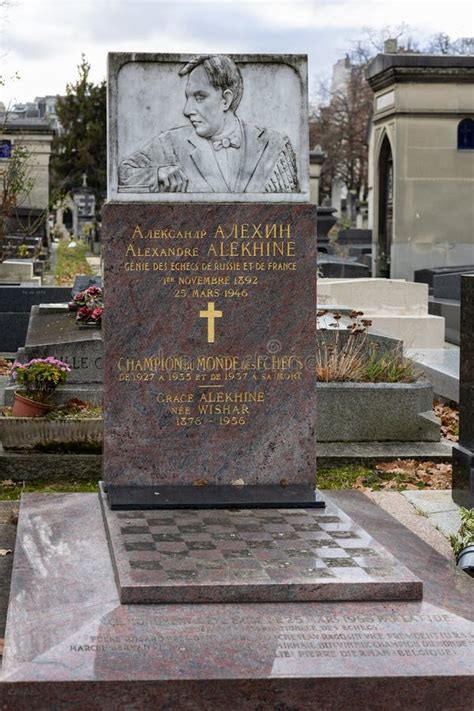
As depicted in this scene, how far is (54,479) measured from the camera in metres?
9.86

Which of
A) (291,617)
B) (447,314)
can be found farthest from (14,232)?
(291,617)

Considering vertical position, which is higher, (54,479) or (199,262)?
(199,262)

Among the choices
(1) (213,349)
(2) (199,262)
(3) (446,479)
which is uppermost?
(2) (199,262)

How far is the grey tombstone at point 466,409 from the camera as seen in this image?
846 cm

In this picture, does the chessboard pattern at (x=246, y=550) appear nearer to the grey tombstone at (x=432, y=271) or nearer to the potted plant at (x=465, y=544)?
the potted plant at (x=465, y=544)

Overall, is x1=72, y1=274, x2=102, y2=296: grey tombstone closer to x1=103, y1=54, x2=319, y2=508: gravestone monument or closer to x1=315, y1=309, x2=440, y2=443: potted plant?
x1=315, y1=309, x2=440, y2=443: potted plant

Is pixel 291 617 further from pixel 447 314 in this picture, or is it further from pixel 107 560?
pixel 447 314

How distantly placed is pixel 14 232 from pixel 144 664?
96.5ft

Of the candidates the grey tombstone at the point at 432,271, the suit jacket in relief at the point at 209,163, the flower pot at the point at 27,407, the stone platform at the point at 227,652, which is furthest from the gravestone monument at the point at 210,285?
the grey tombstone at the point at 432,271

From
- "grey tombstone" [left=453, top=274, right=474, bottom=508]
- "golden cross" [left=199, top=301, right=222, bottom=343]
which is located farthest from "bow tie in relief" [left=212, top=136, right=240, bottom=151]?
"grey tombstone" [left=453, top=274, right=474, bottom=508]

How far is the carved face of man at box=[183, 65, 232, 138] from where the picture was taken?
24.5ft

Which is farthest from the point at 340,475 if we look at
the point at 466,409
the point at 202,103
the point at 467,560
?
the point at 202,103

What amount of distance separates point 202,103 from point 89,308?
5.51 metres

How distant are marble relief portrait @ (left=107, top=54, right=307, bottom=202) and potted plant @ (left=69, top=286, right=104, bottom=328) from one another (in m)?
4.78
